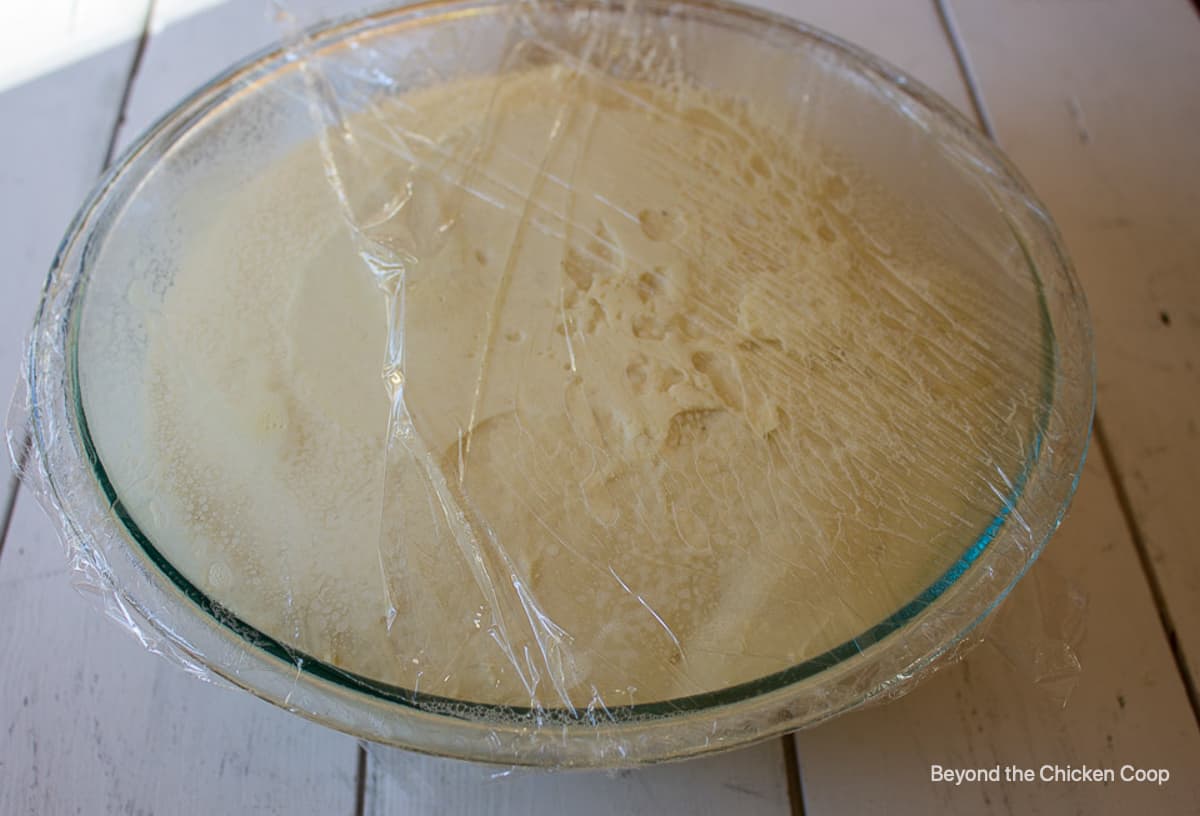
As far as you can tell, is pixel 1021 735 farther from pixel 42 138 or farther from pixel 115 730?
pixel 42 138

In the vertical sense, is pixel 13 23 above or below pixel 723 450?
above

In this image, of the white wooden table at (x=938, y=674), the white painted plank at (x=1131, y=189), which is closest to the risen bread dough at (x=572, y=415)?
the white wooden table at (x=938, y=674)

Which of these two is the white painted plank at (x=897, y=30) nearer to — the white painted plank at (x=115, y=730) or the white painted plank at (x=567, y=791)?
the white painted plank at (x=567, y=791)

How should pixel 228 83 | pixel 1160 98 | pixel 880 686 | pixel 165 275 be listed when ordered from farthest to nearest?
1. pixel 1160 98
2. pixel 228 83
3. pixel 165 275
4. pixel 880 686

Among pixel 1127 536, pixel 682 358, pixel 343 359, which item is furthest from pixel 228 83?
pixel 1127 536

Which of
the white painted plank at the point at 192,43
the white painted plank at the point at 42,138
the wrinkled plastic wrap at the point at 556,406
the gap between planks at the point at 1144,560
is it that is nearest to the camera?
the wrinkled plastic wrap at the point at 556,406

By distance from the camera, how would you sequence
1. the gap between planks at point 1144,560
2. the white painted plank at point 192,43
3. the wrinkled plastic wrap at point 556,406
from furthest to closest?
the white painted plank at point 192,43 → the gap between planks at point 1144,560 → the wrinkled plastic wrap at point 556,406

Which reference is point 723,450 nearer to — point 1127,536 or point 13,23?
point 1127,536

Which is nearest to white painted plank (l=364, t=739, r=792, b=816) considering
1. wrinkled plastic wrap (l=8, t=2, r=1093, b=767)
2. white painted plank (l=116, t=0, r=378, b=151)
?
wrinkled plastic wrap (l=8, t=2, r=1093, b=767)
